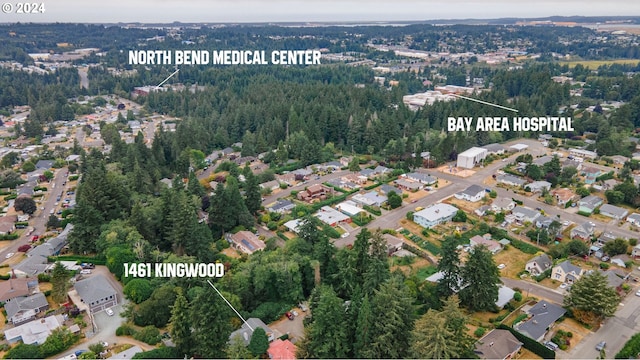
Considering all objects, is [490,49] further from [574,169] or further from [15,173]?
[15,173]

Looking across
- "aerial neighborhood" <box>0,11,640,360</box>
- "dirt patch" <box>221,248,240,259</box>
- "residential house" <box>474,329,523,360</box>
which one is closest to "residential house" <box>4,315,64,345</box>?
"aerial neighborhood" <box>0,11,640,360</box>

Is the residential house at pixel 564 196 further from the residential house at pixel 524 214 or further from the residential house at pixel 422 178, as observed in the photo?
the residential house at pixel 422 178

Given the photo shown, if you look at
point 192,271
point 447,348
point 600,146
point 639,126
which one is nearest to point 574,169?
point 600,146

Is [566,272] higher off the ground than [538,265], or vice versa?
[566,272]

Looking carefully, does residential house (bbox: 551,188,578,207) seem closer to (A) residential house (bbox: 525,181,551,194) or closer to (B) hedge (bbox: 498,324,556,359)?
(A) residential house (bbox: 525,181,551,194)

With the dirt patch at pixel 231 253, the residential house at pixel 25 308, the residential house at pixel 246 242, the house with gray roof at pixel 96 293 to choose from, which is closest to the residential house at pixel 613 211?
the residential house at pixel 246 242

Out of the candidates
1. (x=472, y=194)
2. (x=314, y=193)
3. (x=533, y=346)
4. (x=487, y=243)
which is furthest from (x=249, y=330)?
(x=472, y=194)

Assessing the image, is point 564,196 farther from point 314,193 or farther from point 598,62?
point 598,62
